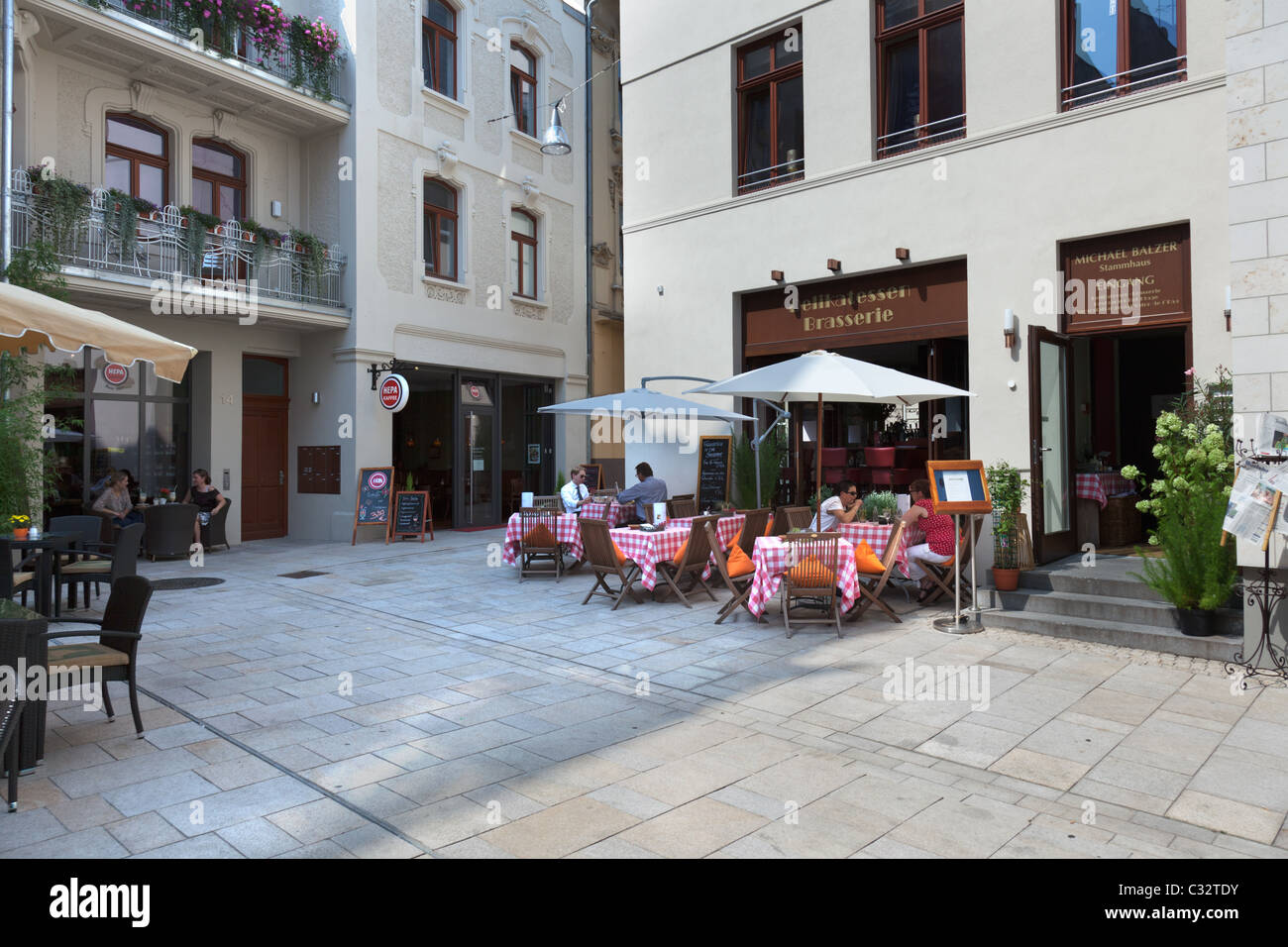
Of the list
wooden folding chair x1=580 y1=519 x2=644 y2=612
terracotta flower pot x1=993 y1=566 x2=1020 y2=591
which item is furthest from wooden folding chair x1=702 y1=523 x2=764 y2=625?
terracotta flower pot x1=993 y1=566 x2=1020 y2=591

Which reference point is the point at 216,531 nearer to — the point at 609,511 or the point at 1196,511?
the point at 609,511

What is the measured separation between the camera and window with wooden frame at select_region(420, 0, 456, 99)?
15.7 metres

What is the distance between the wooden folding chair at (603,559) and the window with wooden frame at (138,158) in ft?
30.3

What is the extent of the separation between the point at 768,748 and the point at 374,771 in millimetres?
1911

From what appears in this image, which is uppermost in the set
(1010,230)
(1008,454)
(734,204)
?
(734,204)

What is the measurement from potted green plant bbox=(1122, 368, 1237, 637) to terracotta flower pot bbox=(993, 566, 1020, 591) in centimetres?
105

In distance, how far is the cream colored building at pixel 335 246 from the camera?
469 inches

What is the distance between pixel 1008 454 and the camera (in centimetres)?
865

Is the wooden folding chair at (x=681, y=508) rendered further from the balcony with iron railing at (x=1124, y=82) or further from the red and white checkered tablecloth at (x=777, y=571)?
the balcony with iron railing at (x=1124, y=82)

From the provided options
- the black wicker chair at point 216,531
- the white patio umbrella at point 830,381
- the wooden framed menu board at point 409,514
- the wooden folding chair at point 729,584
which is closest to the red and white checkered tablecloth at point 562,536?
the wooden folding chair at point 729,584

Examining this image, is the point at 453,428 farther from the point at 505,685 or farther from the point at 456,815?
the point at 456,815

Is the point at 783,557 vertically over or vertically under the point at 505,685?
over

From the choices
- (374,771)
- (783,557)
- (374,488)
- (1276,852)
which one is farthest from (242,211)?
(1276,852)
